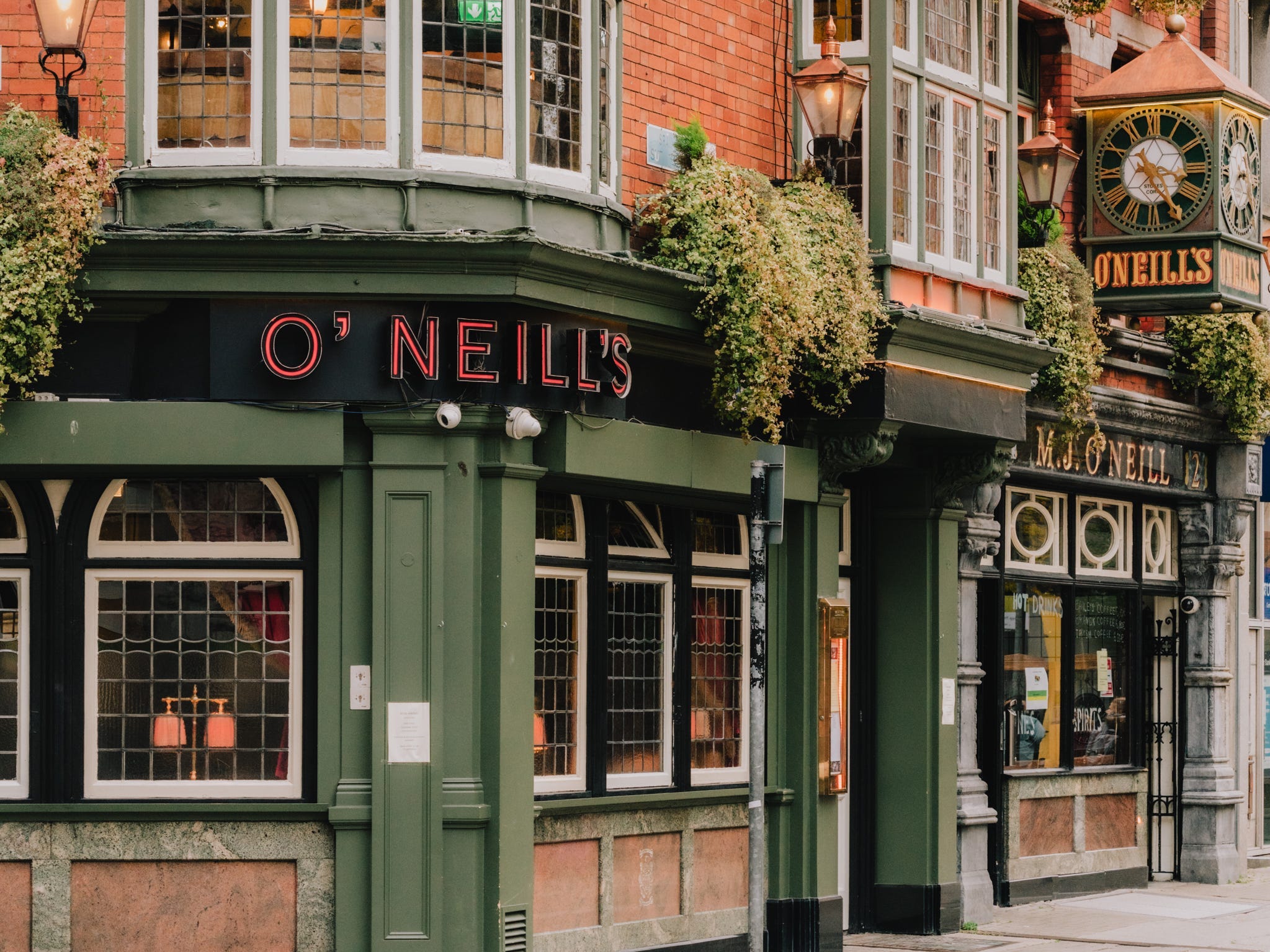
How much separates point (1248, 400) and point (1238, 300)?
6.71ft

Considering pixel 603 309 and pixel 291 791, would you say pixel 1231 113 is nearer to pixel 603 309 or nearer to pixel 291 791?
pixel 603 309

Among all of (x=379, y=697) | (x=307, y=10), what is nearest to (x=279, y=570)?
(x=379, y=697)

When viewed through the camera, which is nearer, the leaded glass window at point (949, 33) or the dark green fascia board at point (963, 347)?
the dark green fascia board at point (963, 347)

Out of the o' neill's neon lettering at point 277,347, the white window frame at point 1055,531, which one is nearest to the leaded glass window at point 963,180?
the white window frame at point 1055,531

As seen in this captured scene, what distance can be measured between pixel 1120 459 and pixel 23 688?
1054 cm

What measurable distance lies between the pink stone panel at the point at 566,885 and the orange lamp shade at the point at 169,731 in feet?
7.16

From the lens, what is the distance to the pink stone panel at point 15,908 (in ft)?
38.5

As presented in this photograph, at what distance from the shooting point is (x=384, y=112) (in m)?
12.0

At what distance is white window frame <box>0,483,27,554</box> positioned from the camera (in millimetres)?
12039

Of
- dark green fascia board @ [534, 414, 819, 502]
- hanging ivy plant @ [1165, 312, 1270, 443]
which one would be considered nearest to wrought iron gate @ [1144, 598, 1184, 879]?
hanging ivy plant @ [1165, 312, 1270, 443]

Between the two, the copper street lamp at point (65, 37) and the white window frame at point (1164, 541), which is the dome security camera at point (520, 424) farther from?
the white window frame at point (1164, 541)

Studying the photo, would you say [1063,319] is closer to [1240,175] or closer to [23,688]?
A: [1240,175]

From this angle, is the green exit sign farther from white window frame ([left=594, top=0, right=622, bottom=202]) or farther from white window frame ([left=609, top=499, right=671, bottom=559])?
white window frame ([left=609, top=499, right=671, bottom=559])

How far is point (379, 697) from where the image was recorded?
11.7 m
